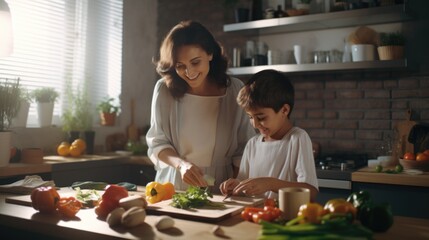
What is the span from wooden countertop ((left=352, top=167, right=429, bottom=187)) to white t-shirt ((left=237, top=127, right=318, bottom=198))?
1.14 metres

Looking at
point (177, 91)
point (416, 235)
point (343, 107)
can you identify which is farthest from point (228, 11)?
point (416, 235)

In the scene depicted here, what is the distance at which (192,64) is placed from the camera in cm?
198

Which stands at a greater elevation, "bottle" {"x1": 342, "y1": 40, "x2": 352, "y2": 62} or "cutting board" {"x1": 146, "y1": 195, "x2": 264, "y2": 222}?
"bottle" {"x1": 342, "y1": 40, "x2": 352, "y2": 62}

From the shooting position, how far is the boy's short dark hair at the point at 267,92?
1766 millimetres

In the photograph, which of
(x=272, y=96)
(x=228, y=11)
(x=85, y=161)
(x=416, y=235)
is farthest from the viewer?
(x=228, y=11)

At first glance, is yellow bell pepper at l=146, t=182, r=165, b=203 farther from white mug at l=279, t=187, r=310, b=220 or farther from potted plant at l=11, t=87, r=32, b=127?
potted plant at l=11, t=87, r=32, b=127

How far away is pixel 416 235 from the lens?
123 cm

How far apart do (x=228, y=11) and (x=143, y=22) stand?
3.09ft

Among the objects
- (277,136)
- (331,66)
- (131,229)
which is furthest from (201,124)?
(331,66)

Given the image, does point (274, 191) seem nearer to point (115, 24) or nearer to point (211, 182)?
point (211, 182)

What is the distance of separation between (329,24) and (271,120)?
2.06 metres

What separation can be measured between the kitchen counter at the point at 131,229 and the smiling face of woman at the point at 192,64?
30.2 inches

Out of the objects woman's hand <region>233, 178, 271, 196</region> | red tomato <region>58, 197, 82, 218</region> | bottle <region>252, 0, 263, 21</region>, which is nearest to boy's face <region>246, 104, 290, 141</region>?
woman's hand <region>233, 178, 271, 196</region>

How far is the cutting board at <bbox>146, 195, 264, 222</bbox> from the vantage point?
1.37 meters
